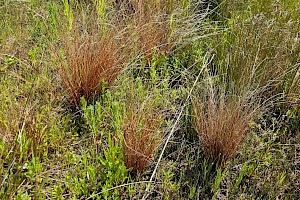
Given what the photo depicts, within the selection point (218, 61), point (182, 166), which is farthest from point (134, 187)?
point (218, 61)

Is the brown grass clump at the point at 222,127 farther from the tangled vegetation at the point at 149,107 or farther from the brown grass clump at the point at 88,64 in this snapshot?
the brown grass clump at the point at 88,64

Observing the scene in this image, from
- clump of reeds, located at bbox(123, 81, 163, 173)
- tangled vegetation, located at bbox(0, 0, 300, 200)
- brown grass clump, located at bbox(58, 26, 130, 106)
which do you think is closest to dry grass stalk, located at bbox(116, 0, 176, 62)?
tangled vegetation, located at bbox(0, 0, 300, 200)

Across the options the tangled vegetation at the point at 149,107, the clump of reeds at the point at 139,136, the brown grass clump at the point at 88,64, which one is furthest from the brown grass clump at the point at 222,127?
the brown grass clump at the point at 88,64

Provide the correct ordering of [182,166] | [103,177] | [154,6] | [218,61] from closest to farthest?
[103,177]
[182,166]
[218,61]
[154,6]

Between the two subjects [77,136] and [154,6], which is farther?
[154,6]

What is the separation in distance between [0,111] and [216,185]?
1037 millimetres

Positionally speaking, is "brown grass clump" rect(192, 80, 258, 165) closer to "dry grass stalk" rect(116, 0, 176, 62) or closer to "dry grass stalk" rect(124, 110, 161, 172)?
"dry grass stalk" rect(124, 110, 161, 172)

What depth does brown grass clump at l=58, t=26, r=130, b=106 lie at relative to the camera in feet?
6.37

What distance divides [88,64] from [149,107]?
1.36ft

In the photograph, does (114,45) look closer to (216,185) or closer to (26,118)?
(26,118)

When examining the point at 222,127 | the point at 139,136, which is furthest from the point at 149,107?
the point at 222,127

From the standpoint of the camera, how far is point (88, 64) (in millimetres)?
1952

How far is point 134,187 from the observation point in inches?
65.7

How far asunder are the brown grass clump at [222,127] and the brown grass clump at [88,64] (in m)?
0.53
